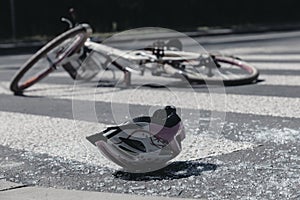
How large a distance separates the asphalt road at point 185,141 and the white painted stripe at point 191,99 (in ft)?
0.04

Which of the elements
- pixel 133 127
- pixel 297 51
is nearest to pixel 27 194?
pixel 133 127

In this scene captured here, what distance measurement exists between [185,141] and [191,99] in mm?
2604

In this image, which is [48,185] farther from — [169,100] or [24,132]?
[169,100]

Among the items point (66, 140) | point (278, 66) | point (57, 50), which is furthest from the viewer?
point (278, 66)

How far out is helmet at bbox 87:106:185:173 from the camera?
615cm

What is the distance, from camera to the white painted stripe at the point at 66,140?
6.86m

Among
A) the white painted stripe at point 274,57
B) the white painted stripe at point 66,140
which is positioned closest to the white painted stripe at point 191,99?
the white painted stripe at point 66,140

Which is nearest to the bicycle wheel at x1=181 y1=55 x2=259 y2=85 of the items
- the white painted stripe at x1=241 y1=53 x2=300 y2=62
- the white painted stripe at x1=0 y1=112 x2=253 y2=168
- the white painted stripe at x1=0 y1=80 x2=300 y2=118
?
the white painted stripe at x1=0 y1=80 x2=300 y2=118

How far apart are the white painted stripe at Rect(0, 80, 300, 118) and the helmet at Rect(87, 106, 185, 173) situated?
267 cm

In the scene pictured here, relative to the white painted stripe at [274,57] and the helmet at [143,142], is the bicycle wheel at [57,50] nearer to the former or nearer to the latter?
the helmet at [143,142]

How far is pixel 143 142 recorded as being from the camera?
616cm

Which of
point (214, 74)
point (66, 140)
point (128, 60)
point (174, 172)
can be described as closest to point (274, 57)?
point (214, 74)

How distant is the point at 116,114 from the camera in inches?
317

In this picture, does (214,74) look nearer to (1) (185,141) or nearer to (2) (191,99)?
(2) (191,99)
